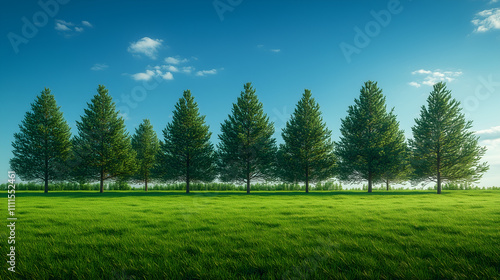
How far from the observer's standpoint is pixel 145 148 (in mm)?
47250


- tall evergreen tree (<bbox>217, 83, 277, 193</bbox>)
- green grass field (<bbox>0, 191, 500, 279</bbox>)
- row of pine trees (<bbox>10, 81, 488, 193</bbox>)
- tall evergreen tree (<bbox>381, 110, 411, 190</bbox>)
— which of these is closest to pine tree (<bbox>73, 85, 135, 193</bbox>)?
row of pine trees (<bbox>10, 81, 488, 193</bbox>)

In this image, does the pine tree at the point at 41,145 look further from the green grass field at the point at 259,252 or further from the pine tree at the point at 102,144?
the green grass field at the point at 259,252

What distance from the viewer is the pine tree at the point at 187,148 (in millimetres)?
34062

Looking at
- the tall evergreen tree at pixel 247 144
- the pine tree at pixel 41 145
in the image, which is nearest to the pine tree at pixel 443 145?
the tall evergreen tree at pixel 247 144

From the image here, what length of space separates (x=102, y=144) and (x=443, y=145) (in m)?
45.9

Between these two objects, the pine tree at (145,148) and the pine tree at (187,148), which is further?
the pine tree at (145,148)

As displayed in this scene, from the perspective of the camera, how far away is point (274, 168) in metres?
36.1

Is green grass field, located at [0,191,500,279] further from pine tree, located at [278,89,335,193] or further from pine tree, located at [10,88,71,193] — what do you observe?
pine tree, located at [10,88,71,193]

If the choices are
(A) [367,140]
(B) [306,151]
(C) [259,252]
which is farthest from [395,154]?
(C) [259,252]

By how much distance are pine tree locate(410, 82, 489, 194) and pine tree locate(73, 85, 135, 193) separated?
40.7 m

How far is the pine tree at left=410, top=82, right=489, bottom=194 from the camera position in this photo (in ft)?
108

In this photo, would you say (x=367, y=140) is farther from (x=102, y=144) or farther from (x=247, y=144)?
(x=102, y=144)

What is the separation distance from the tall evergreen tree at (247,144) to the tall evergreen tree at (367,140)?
34.7 feet

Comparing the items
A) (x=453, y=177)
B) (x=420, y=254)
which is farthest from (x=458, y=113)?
(x=420, y=254)
